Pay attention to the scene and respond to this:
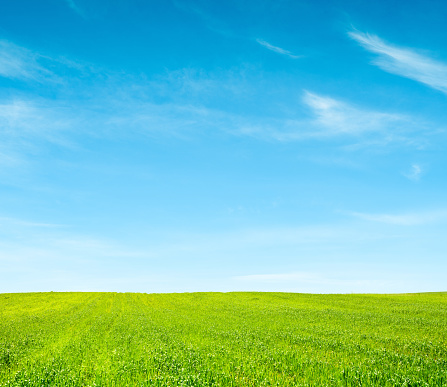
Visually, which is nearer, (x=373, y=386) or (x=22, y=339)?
(x=373, y=386)

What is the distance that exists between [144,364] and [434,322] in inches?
1190

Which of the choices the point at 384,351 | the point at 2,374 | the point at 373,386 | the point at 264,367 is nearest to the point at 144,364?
the point at 264,367

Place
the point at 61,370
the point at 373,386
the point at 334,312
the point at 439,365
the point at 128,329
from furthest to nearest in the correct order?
the point at 334,312 < the point at 128,329 < the point at 439,365 < the point at 61,370 < the point at 373,386

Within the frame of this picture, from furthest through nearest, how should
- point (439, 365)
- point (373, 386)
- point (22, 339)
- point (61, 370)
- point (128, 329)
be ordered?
point (128, 329) < point (22, 339) < point (439, 365) < point (61, 370) < point (373, 386)

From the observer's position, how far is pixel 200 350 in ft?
58.0

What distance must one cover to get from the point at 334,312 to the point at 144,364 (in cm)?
3016

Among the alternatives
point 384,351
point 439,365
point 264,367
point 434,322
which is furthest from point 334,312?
point 264,367

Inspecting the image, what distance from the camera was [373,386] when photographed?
11.9 m

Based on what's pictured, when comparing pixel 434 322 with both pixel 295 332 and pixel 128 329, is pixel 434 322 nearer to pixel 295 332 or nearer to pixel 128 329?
pixel 295 332

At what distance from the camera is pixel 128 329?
26.8 meters

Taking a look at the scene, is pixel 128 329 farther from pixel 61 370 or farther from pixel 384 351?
pixel 384 351

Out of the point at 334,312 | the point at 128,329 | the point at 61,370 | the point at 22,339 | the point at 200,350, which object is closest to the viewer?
the point at 61,370

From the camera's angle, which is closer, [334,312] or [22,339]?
[22,339]

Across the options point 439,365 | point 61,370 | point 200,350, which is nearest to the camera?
point 61,370
